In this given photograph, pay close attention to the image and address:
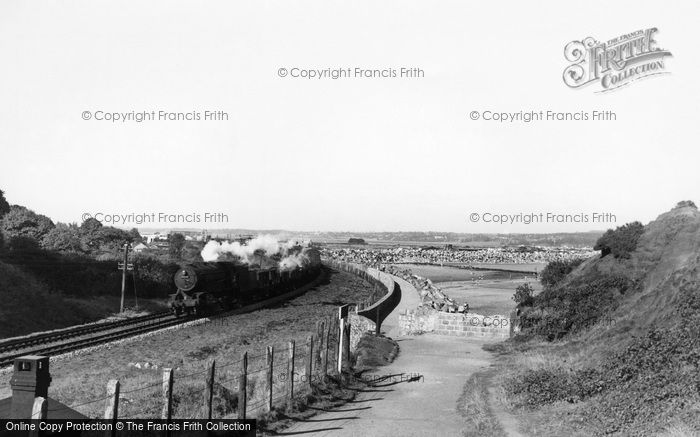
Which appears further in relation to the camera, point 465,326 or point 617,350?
point 465,326

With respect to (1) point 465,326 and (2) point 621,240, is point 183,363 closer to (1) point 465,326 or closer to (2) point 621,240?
(1) point 465,326

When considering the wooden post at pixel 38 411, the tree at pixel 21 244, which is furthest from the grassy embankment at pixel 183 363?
the tree at pixel 21 244

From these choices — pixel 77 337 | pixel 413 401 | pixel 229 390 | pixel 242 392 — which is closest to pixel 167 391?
pixel 242 392

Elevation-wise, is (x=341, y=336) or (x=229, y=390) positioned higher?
(x=341, y=336)

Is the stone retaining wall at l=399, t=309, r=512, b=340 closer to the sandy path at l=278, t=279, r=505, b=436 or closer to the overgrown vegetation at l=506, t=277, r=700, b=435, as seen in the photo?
the sandy path at l=278, t=279, r=505, b=436

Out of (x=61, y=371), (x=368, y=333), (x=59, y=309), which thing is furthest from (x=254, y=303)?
(x=61, y=371)

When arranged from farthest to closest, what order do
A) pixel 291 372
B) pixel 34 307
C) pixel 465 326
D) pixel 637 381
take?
pixel 34 307 → pixel 465 326 → pixel 291 372 → pixel 637 381

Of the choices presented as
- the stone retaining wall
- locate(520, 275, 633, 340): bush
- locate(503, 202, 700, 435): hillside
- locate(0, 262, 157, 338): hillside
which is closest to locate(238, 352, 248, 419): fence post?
locate(503, 202, 700, 435): hillside

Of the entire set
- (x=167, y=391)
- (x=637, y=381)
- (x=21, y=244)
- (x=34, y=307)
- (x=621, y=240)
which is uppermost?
(x=621, y=240)

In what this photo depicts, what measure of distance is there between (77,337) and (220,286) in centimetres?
1066

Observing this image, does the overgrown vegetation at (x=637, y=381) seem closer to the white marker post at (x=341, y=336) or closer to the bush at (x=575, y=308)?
the white marker post at (x=341, y=336)

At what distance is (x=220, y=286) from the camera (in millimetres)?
38031

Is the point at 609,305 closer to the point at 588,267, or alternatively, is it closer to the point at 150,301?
the point at 588,267

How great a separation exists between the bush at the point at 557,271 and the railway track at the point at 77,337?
20.0 metres
